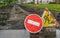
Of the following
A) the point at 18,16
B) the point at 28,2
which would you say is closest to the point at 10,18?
the point at 18,16

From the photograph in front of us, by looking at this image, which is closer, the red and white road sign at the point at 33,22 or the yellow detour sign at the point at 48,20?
the red and white road sign at the point at 33,22

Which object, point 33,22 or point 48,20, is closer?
point 33,22

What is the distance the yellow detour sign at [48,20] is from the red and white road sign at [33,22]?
2.19ft

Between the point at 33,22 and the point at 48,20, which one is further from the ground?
the point at 33,22

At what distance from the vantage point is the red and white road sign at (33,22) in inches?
154

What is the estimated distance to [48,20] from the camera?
15.2 ft

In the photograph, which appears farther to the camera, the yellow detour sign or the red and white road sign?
the yellow detour sign

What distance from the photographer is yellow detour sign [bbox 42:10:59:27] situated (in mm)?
4605

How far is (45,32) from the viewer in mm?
4551

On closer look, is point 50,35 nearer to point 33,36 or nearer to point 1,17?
point 33,36

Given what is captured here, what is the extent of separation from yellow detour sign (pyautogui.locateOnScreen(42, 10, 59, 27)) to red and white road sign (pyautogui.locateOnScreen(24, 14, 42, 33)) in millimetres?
666

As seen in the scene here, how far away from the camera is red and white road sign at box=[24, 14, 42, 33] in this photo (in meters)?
3.91

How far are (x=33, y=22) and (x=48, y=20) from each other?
752mm

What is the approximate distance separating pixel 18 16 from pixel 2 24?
1.30ft
